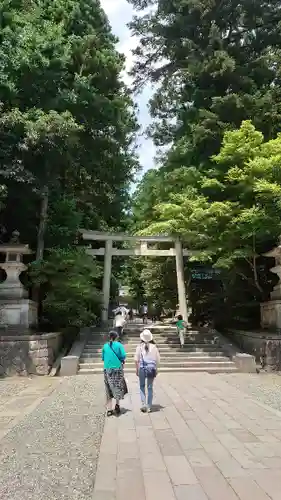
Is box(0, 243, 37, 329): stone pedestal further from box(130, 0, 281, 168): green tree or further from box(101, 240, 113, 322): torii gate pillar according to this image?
box(130, 0, 281, 168): green tree

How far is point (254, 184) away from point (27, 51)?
28.5ft

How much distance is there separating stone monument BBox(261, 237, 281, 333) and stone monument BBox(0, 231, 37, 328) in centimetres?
853

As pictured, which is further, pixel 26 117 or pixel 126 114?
pixel 126 114

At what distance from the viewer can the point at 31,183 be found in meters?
14.4

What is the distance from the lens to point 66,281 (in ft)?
48.4

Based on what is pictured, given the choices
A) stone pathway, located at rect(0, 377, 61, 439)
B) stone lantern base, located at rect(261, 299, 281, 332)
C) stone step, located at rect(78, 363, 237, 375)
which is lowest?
stone pathway, located at rect(0, 377, 61, 439)

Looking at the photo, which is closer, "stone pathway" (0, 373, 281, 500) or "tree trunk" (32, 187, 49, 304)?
"stone pathway" (0, 373, 281, 500)

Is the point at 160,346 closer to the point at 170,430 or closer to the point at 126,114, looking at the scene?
the point at 170,430

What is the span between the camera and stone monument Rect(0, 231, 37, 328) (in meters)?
14.4

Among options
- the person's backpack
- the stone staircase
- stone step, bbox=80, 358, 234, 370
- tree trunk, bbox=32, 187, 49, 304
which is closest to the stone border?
the stone staircase

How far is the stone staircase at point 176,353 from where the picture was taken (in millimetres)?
13906

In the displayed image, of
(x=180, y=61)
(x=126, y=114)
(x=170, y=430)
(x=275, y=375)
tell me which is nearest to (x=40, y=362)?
(x=275, y=375)

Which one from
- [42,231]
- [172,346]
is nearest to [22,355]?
[42,231]

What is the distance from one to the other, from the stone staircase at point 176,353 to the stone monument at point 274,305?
2072 millimetres
